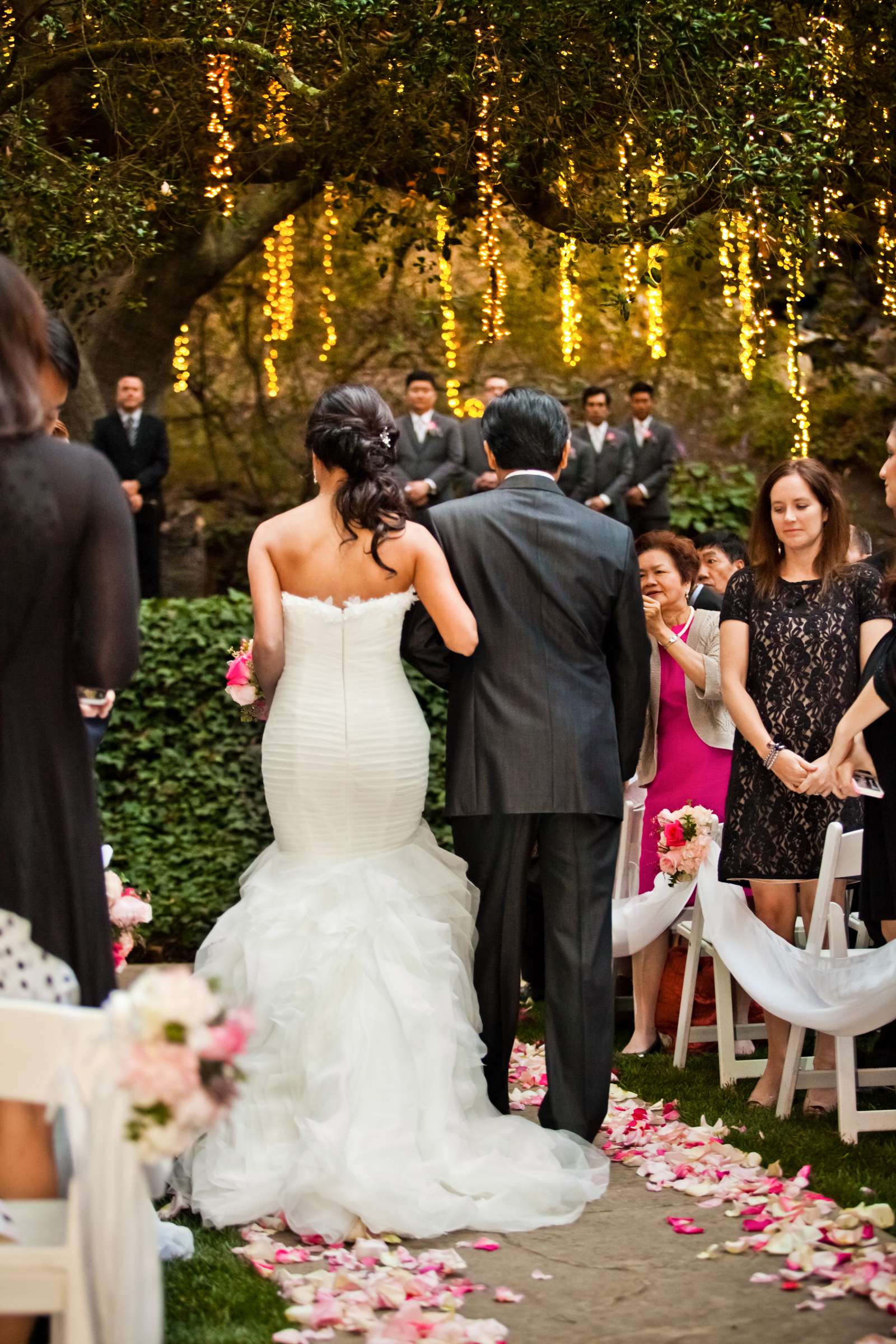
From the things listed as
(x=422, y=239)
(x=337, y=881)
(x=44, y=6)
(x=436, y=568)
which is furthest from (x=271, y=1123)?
(x=422, y=239)

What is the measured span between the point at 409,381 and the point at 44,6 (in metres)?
5.67

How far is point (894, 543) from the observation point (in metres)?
4.75

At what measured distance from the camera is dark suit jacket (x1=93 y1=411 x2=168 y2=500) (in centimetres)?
1042

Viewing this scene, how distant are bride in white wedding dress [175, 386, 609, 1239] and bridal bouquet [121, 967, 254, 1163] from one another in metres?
1.67

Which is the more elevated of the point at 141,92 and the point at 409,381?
the point at 141,92

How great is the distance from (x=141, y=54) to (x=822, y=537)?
11.7 feet

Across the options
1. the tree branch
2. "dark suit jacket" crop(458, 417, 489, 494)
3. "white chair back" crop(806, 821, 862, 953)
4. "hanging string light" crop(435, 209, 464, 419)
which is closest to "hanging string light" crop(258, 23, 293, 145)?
the tree branch

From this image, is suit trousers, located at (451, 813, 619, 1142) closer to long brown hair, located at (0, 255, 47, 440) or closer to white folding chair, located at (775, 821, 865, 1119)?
white folding chair, located at (775, 821, 865, 1119)

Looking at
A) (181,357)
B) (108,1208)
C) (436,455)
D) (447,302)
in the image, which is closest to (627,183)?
(447,302)

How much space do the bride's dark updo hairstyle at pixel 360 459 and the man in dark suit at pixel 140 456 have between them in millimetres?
6372

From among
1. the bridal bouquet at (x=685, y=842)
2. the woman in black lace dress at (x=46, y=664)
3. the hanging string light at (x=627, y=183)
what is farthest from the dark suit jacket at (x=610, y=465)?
the woman in black lace dress at (x=46, y=664)

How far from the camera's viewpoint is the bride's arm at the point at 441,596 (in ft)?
13.8

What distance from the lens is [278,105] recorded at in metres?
6.42

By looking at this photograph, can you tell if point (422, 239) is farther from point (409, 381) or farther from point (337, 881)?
point (337, 881)
